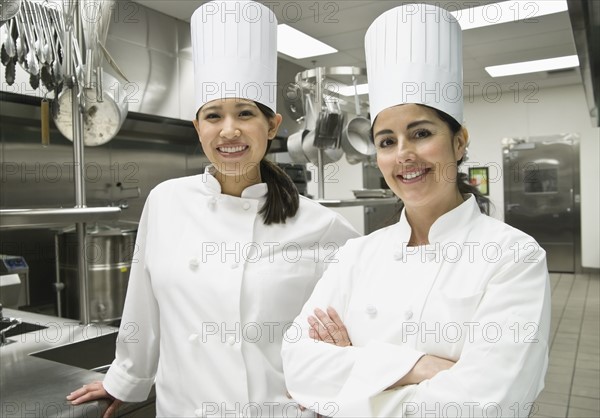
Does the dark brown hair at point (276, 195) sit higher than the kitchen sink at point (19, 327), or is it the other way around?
the dark brown hair at point (276, 195)

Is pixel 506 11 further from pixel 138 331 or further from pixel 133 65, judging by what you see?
pixel 138 331

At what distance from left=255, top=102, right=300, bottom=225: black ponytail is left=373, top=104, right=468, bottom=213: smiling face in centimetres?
37

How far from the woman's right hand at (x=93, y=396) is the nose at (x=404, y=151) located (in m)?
0.94

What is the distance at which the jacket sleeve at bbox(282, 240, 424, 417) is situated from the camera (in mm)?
946

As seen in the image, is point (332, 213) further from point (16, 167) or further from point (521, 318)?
point (16, 167)

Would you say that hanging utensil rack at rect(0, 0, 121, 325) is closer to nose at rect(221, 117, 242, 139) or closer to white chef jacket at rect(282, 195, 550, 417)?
nose at rect(221, 117, 242, 139)

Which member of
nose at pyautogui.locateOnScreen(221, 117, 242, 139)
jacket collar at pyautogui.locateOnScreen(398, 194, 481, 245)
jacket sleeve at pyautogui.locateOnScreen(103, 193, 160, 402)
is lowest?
jacket sleeve at pyautogui.locateOnScreen(103, 193, 160, 402)

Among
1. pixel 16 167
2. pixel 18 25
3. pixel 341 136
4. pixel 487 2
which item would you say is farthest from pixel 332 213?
pixel 487 2

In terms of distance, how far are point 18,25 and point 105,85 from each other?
49cm

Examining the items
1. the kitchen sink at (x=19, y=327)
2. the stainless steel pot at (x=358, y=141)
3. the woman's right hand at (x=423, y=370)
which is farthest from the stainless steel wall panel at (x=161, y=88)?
the woman's right hand at (x=423, y=370)

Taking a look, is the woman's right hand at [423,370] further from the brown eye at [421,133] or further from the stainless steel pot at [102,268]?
the stainless steel pot at [102,268]

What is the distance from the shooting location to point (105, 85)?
91.3 inches

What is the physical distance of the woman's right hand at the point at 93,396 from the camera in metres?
1.23

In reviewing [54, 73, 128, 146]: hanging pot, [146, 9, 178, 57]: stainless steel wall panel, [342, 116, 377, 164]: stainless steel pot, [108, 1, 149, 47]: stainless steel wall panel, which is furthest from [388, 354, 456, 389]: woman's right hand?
[146, 9, 178, 57]: stainless steel wall panel
